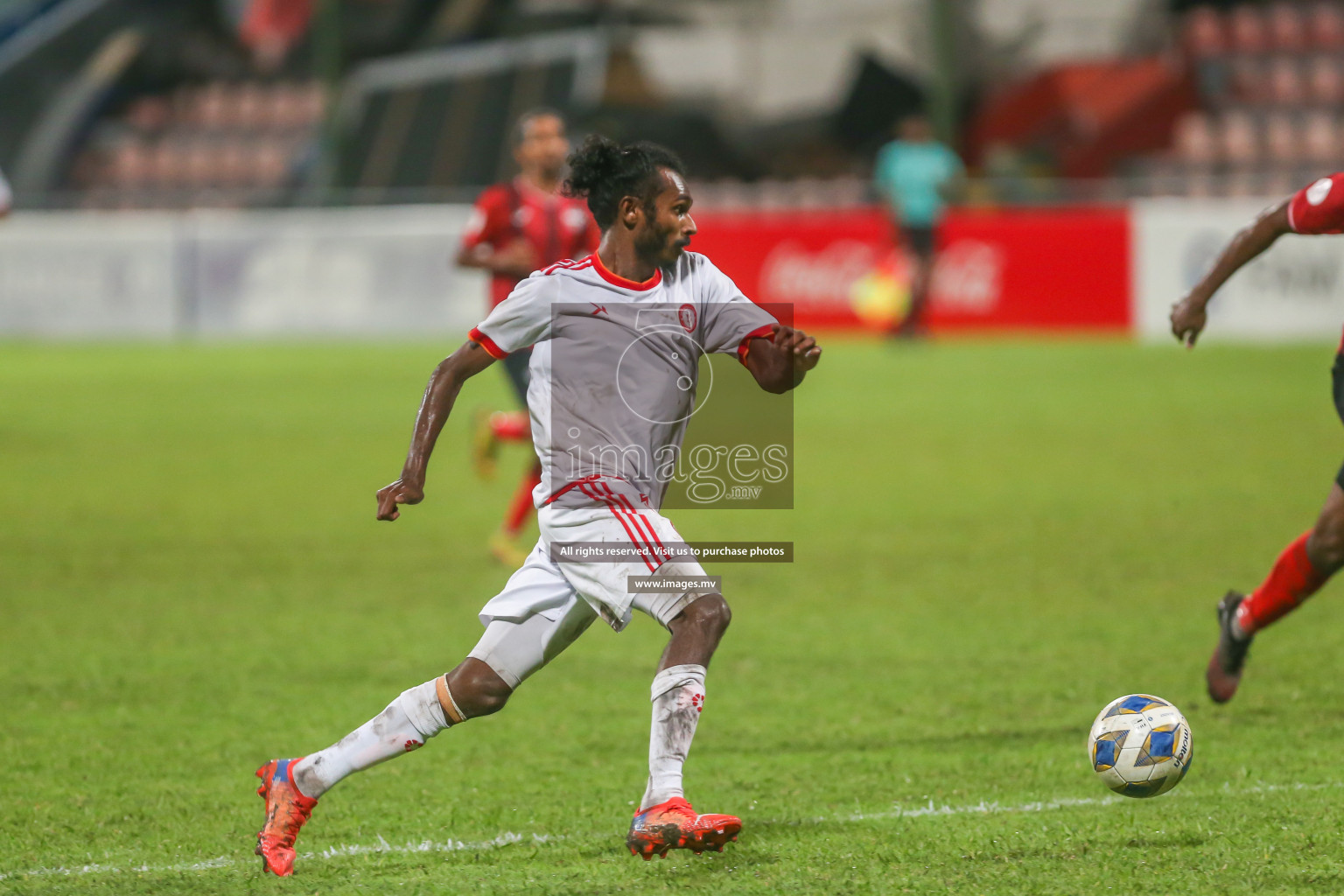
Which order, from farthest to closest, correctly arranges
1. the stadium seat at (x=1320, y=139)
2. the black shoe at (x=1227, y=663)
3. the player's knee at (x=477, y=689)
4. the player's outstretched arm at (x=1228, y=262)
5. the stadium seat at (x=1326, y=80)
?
the stadium seat at (x=1326, y=80), the stadium seat at (x=1320, y=139), the black shoe at (x=1227, y=663), the player's outstretched arm at (x=1228, y=262), the player's knee at (x=477, y=689)

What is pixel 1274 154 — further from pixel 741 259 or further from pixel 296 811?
pixel 296 811

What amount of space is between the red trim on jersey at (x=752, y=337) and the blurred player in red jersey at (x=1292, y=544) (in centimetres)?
165

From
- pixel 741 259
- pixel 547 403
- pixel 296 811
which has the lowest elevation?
pixel 741 259

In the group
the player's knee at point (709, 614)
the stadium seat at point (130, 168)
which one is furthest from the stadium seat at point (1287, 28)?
the player's knee at point (709, 614)

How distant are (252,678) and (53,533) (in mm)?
3783

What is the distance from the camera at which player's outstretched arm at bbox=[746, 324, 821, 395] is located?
157 inches

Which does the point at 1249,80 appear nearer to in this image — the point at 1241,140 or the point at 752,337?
the point at 1241,140

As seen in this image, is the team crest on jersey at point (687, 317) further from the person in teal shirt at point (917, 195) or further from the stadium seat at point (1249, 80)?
the stadium seat at point (1249, 80)

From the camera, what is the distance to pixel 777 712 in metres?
5.68

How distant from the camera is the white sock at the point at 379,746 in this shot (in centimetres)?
414

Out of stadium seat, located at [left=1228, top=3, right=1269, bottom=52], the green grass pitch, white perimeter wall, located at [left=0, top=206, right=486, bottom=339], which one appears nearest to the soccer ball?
the green grass pitch

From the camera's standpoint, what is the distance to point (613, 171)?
415 centimetres

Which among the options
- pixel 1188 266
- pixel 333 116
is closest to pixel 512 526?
pixel 1188 266

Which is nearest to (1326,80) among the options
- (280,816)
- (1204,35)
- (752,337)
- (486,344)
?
(1204,35)
